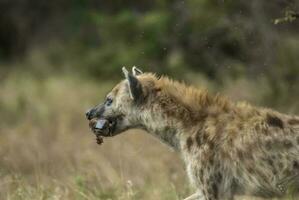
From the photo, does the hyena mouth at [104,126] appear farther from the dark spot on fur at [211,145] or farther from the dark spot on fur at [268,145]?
the dark spot on fur at [268,145]

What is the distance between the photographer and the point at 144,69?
54.3 feet

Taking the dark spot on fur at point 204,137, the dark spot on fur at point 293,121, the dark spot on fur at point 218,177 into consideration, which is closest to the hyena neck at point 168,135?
the dark spot on fur at point 204,137

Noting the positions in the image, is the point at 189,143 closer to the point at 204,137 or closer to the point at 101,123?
the point at 204,137

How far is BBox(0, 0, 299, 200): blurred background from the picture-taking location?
9.99 m

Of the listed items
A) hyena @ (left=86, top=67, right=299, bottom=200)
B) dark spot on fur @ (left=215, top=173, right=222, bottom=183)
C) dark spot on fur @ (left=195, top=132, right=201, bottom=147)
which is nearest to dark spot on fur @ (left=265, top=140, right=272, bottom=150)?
hyena @ (left=86, top=67, right=299, bottom=200)

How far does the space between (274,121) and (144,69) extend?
899 cm

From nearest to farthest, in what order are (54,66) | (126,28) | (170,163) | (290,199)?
(290,199)
(170,163)
(126,28)
(54,66)

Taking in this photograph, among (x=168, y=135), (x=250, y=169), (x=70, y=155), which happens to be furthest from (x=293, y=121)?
(x=70, y=155)

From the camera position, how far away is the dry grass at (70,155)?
372 inches

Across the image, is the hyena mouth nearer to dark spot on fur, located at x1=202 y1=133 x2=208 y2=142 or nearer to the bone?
the bone

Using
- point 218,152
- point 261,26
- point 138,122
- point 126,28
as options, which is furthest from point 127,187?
point 126,28

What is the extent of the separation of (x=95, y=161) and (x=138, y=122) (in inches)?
123

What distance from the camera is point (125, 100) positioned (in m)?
8.48

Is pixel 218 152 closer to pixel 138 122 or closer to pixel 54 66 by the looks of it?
pixel 138 122
